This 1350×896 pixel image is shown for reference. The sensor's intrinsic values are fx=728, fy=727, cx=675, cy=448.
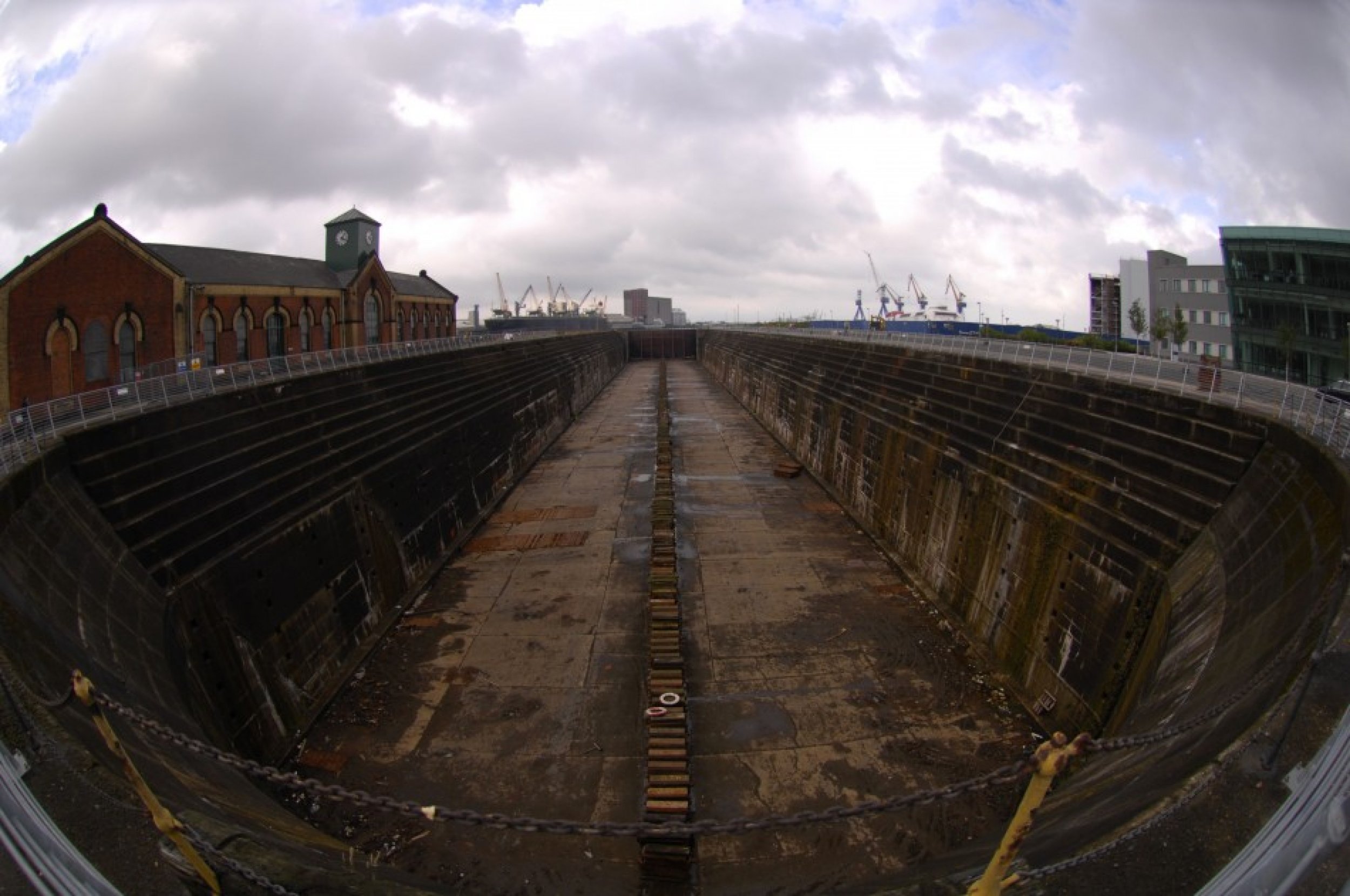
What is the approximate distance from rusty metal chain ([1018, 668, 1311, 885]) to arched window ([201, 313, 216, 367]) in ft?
132

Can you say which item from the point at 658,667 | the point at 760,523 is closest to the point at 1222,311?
the point at 760,523

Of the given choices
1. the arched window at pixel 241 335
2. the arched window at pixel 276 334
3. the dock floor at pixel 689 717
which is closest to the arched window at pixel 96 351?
the arched window at pixel 241 335

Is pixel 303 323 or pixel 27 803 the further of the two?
pixel 303 323

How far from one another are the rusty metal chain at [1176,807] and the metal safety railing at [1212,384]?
5706 mm

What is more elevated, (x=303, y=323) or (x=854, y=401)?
(x=303, y=323)

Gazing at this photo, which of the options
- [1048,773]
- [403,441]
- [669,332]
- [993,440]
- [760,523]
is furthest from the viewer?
[669,332]

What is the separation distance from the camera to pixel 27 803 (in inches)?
186

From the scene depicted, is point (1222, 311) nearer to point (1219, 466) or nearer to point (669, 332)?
point (1219, 466)

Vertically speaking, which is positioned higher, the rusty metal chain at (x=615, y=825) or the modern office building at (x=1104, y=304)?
the modern office building at (x=1104, y=304)

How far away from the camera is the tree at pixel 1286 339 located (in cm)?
3803

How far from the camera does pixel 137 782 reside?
454cm

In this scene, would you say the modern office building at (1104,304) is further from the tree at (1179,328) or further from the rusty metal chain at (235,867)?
the rusty metal chain at (235,867)

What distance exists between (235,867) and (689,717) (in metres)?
9.62

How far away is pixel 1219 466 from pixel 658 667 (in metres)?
10.4
